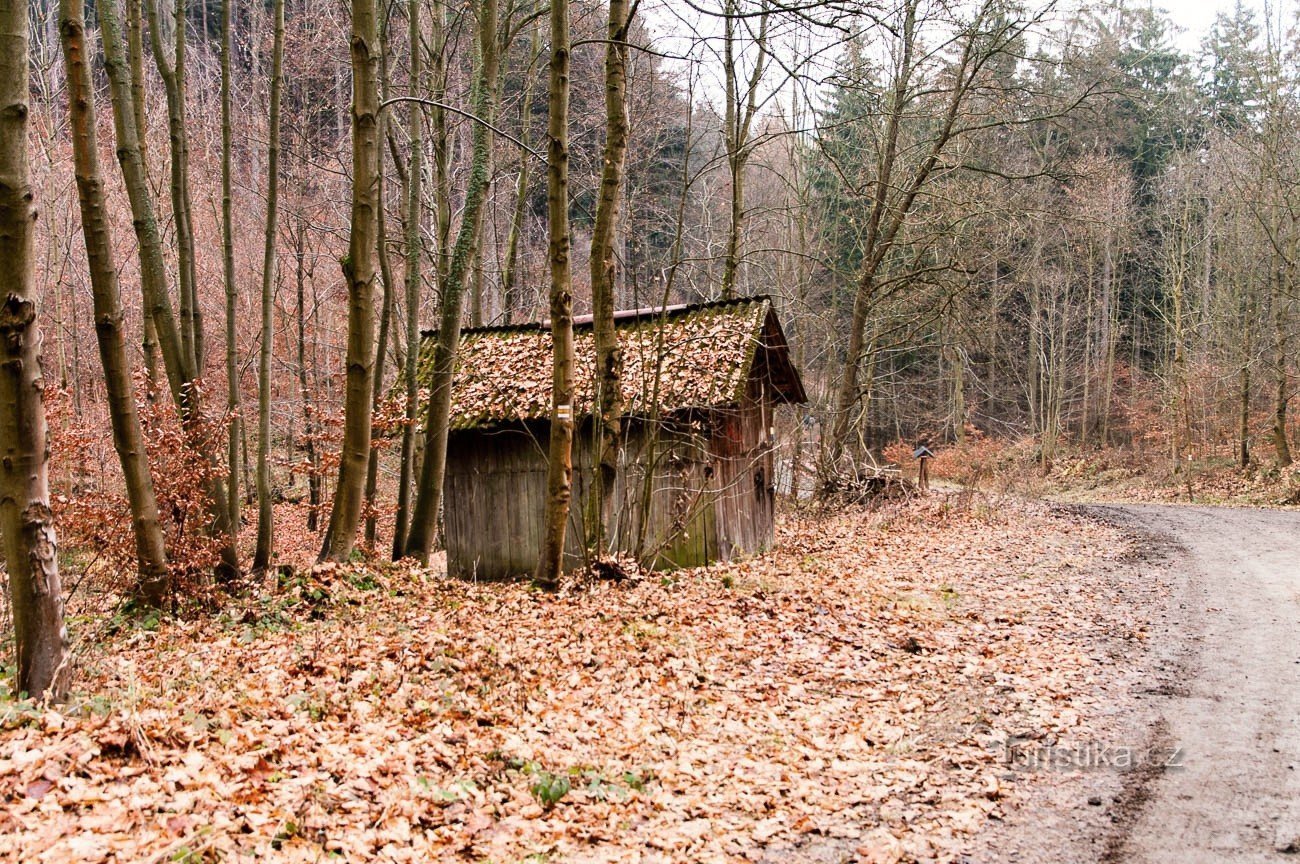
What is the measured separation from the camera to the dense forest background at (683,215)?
11.0 meters

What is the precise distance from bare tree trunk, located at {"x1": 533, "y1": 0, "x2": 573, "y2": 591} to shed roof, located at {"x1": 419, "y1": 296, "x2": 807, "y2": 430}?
284cm

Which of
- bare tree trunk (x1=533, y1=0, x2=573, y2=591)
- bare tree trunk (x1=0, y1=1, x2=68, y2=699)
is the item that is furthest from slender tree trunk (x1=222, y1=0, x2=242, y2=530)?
bare tree trunk (x1=0, y1=1, x2=68, y2=699)

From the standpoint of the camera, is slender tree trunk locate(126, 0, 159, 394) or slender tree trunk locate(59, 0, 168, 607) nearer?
slender tree trunk locate(59, 0, 168, 607)

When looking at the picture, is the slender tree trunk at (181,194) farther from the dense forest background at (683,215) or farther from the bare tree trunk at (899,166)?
the bare tree trunk at (899,166)

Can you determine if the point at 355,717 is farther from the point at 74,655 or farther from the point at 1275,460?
the point at 1275,460

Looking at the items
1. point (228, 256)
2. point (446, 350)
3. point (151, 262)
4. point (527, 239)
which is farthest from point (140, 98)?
point (527, 239)

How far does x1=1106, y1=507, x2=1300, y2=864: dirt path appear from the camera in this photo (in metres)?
3.84

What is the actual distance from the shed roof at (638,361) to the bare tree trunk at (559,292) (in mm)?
2836

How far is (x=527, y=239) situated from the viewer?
2481 centimetres

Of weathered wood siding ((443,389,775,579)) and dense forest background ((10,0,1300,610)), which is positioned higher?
dense forest background ((10,0,1300,610))

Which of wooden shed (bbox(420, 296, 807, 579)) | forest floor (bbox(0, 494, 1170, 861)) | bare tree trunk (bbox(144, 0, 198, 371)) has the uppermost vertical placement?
bare tree trunk (bbox(144, 0, 198, 371))

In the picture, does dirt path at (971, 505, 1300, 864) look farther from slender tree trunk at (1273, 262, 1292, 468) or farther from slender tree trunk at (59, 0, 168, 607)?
slender tree trunk at (1273, 262, 1292, 468)

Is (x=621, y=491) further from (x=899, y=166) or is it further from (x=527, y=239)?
(x=527, y=239)
